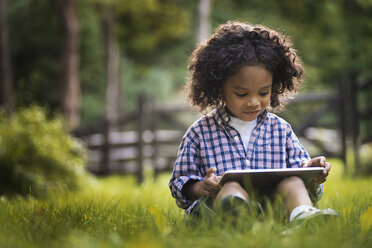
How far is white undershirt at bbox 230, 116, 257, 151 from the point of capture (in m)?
2.56

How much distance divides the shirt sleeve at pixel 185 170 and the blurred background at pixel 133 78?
2.33 ft

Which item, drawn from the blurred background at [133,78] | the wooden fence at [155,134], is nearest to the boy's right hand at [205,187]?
the blurred background at [133,78]

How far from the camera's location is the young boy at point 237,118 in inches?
95.0

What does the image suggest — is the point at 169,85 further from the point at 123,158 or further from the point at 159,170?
the point at 159,170

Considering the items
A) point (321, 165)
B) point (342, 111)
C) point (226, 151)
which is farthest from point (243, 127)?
point (342, 111)

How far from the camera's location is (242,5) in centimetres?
1627

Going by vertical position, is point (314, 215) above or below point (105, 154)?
above

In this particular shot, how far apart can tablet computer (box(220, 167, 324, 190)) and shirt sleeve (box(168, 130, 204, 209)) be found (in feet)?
1.09

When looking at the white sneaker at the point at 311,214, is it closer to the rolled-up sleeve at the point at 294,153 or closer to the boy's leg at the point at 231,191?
the boy's leg at the point at 231,191

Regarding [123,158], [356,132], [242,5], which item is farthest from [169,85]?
[356,132]

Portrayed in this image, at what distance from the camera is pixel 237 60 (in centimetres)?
244

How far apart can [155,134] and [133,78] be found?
11842mm

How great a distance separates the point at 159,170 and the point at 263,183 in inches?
223

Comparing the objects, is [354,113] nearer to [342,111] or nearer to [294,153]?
[342,111]
